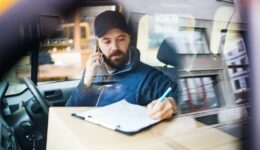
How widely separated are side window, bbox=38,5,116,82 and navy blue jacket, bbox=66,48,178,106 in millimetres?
75

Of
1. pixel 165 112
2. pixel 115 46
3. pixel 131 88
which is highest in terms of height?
pixel 115 46

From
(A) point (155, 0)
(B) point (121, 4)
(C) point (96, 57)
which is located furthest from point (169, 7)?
(C) point (96, 57)

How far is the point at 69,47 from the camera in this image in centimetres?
93

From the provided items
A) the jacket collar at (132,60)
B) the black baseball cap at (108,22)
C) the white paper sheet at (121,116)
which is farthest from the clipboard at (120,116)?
the black baseball cap at (108,22)

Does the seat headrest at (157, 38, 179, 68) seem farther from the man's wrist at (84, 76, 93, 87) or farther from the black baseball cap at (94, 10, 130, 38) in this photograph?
the man's wrist at (84, 76, 93, 87)

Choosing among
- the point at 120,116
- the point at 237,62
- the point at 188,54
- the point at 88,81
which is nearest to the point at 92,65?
the point at 88,81

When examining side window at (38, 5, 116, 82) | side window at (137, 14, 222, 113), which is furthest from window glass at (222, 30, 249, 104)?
side window at (38, 5, 116, 82)

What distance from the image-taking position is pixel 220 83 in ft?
3.46

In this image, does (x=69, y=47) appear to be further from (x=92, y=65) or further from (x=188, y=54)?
(x=188, y=54)

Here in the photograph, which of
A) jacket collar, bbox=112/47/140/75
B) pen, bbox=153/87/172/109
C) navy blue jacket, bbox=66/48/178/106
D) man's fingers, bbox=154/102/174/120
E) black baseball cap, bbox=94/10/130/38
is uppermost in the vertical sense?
black baseball cap, bbox=94/10/130/38

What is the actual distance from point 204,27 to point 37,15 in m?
0.53

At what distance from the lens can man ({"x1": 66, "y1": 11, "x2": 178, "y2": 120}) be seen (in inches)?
37.8

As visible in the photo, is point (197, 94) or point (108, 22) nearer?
point (108, 22)

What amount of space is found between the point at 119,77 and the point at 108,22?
0.58ft
